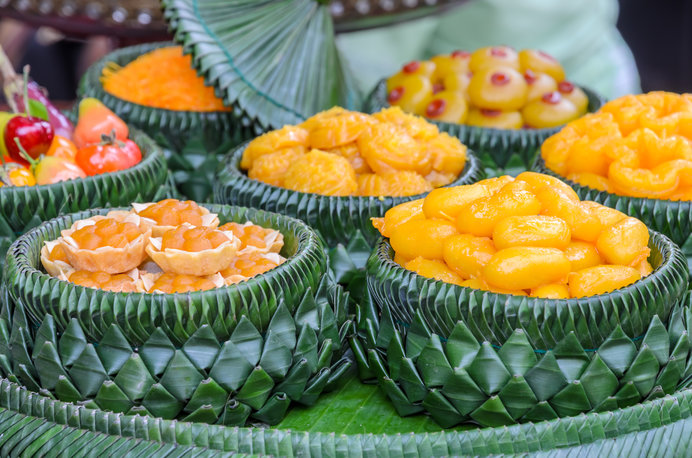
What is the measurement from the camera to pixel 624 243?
1.01m

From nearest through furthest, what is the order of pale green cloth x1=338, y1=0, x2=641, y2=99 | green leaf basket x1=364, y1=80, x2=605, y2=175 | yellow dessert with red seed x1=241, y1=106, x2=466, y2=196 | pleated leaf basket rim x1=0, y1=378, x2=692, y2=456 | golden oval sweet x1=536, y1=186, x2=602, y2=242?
pleated leaf basket rim x1=0, y1=378, x2=692, y2=456, golden oval sweet x1=536, y1=186, x2=602, y2=242, yellow dessert with red seed x1=241, y1=106, x2=466, y2=196, green leaf basket x1=364, y1=80, x2=605, y2=175, pale green cloth x1=338, y1=0, x2=641, y2=99

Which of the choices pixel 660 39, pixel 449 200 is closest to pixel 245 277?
pixel 449 200

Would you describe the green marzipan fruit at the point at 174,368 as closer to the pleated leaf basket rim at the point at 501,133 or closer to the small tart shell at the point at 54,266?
the small tart shell at the point at 54,266

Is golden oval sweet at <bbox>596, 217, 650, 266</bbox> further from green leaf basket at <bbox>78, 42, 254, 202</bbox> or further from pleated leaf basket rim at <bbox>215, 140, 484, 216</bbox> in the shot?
green leaf basket at <bbox>78, 42, 254, 202</bbox>

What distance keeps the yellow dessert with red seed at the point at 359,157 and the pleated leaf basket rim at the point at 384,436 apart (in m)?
0.53

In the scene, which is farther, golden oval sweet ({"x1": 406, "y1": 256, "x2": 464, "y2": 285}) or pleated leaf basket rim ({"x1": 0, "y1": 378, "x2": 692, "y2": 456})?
golden oval sweet ({"x1": 406, "y1": 256, "x2": 464, "y2": 285})

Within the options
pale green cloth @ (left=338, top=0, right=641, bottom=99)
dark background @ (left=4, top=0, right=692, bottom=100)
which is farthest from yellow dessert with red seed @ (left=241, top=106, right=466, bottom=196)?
dark background @ (left=4, top=0, right=692, bottom=100)

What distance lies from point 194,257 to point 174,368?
0.14 metres

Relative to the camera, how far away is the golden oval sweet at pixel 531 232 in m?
0.99

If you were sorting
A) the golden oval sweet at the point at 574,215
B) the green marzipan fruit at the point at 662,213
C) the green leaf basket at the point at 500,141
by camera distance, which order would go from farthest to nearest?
the green leaf basket at the point at 500,141
the green marzipan fruit at the point at 662,213
the golden oval sweet at the point at 574,215

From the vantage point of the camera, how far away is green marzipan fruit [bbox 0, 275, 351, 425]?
956 mm

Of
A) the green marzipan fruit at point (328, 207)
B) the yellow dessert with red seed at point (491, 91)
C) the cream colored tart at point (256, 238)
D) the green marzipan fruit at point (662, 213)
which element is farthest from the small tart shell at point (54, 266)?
the yellow dessert with red seed at point (491, 91)

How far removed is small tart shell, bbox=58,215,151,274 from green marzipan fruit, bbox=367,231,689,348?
0.33 meters

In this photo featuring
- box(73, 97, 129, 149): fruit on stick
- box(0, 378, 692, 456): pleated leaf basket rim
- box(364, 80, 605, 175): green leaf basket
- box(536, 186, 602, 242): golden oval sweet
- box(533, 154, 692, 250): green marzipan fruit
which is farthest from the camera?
box(364, 80, 605, 175): green leaf basket
